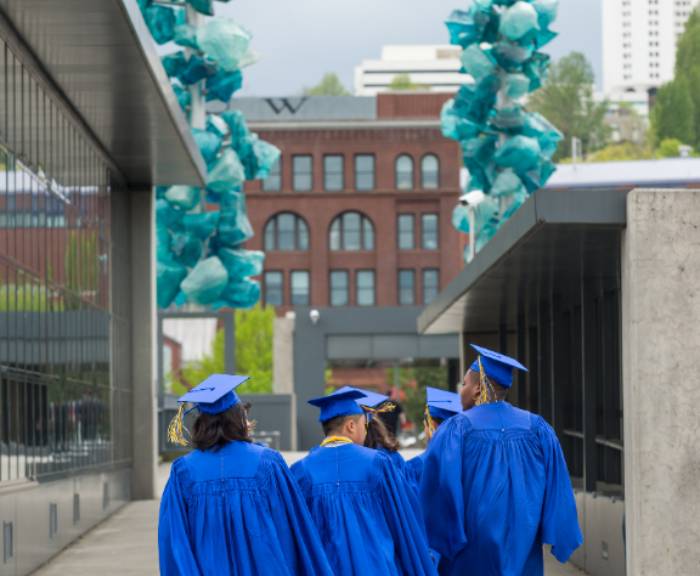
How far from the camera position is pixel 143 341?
26.5 metres

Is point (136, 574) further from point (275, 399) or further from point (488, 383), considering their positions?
point (275, 399)

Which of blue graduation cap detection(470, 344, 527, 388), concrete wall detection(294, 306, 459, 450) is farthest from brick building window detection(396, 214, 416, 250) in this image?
blue graduation cap detection(470, 344, 527, 388)

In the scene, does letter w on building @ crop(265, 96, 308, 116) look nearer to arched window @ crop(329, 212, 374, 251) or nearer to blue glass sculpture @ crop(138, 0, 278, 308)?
arched window @ crop(329, 212, 374, 251)

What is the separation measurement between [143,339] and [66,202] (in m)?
6.76

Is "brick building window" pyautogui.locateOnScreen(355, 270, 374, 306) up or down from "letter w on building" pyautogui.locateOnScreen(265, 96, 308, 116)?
down

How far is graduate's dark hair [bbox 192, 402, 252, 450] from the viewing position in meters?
7.68

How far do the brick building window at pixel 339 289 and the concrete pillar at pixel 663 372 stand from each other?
81.7 meters

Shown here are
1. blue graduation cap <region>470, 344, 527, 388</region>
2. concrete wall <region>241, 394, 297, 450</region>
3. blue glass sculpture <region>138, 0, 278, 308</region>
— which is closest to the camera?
blue graduation cap <region>470, 344, 527, 388</region>

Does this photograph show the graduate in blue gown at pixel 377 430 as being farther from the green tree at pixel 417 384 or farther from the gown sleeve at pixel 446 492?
the green tree at pixel 417 384

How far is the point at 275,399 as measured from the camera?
169ft

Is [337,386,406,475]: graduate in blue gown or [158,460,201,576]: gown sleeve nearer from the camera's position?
[158,460,201,576]: gown sleeve

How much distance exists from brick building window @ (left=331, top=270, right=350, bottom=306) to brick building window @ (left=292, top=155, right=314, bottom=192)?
16.0ft

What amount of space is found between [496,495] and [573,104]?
13261 centimetres

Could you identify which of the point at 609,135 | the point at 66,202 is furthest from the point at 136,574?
the point at 609,135
